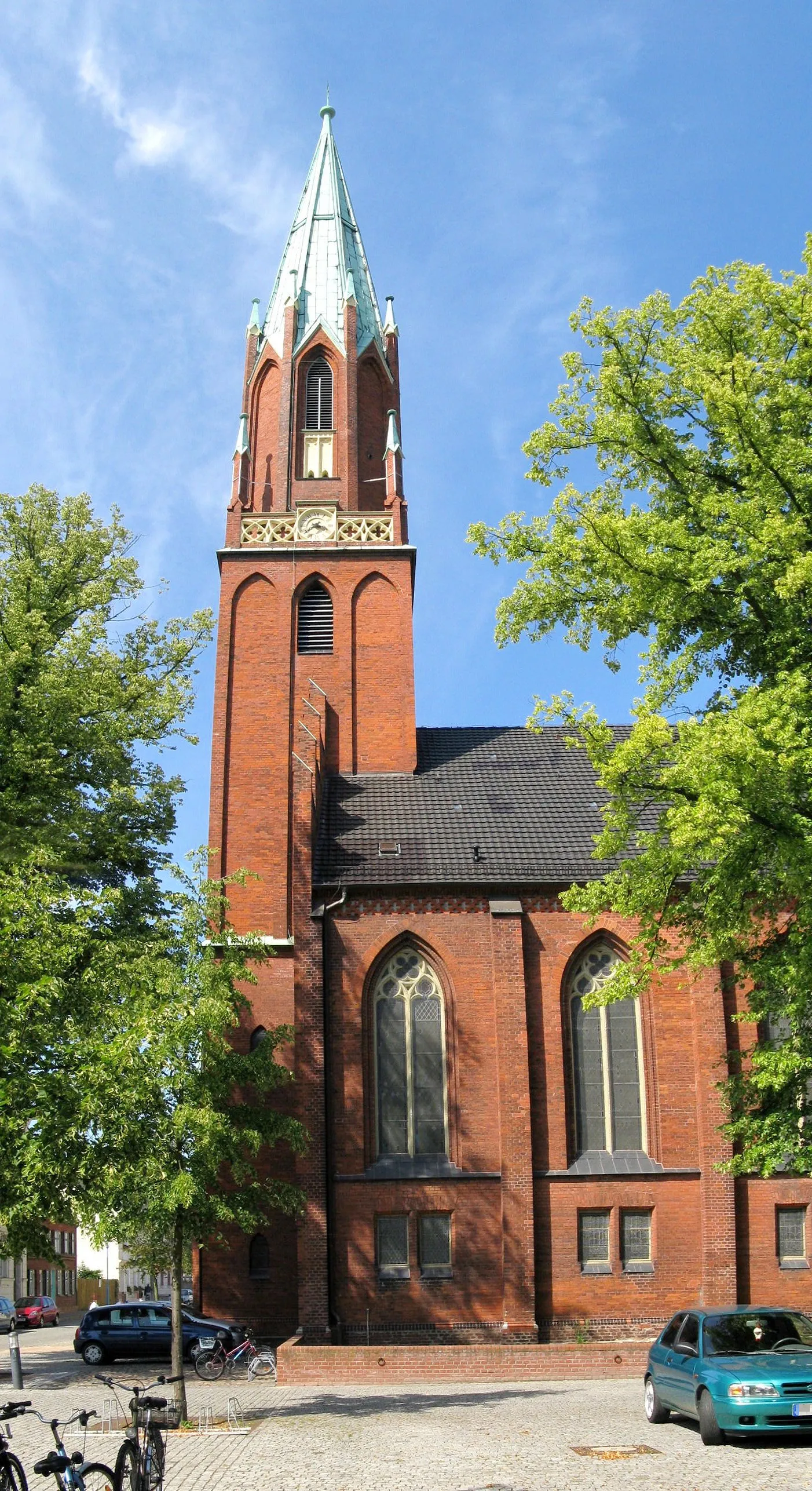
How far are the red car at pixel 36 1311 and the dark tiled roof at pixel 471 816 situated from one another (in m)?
31.6

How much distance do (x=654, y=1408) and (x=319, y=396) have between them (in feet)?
87.2

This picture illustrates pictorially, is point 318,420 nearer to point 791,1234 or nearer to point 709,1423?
point 791,1234

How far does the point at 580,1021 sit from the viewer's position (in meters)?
27.0

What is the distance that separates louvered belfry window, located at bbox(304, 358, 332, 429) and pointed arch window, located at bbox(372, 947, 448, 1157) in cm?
1505

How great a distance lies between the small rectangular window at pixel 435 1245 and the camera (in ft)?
83.1

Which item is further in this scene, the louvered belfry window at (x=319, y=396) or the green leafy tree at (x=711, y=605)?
the louvered belfry window at (x=319, y=396)

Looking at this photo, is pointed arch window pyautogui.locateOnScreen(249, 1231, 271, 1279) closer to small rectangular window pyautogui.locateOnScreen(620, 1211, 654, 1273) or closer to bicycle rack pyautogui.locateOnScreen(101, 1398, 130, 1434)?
bicycle rack pyautogui.locateOnScreen(101, 1398, 130, 1434)

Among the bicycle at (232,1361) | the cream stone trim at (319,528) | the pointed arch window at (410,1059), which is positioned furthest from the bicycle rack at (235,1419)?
the cream stone trim at (319,528)

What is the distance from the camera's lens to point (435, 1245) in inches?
1003

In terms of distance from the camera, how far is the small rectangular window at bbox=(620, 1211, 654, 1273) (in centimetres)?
2538

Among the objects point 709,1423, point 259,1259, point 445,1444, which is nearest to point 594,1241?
point 259,1259

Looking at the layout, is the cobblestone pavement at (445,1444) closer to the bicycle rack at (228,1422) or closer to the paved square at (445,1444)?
the paved square at (445,1444)

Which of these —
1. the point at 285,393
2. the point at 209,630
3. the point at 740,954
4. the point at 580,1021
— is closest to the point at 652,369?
the point at 740,954

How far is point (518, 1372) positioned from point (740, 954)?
8.27 metres
